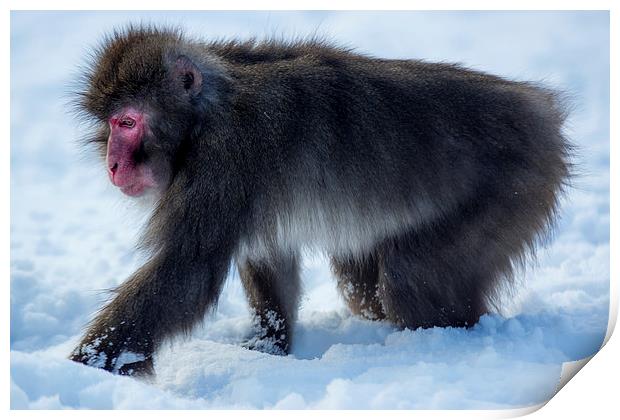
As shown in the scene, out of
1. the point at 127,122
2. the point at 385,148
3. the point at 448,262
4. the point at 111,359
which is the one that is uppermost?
the point at 127,122

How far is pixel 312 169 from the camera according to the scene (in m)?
4.80

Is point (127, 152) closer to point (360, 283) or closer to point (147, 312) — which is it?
point (147, 312)

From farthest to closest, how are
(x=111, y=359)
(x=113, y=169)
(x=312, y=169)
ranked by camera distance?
(x=312, y=169)
(x=113, y=169)
(x=111, y=359)

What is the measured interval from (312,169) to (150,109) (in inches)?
33.1

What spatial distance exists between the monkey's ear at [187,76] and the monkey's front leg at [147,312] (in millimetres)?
829

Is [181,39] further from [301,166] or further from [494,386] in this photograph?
[494,386]

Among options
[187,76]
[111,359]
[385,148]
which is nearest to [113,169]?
[187,76]

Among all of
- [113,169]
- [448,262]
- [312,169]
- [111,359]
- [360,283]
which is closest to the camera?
[111,359]

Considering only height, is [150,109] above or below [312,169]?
above

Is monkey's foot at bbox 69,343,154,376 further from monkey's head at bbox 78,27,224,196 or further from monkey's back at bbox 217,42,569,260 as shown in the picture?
monkey's back at bbox 217,42,569,260

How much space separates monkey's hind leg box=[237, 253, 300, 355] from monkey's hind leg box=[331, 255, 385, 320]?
0.29m

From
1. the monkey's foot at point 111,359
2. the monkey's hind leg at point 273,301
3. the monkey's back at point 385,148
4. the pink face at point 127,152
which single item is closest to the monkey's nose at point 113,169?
the pink face at point 127,152

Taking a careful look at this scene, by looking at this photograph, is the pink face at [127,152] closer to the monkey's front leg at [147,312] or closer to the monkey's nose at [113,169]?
the monkey's nose at [113,169]

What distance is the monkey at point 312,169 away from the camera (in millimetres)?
4477
